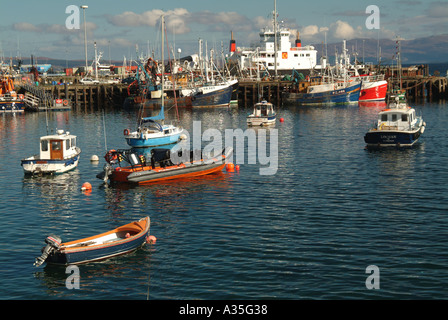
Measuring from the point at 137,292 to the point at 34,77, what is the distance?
13055cm

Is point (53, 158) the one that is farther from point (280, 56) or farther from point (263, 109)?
point (280, 56)

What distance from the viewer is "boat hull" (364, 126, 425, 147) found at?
50.4m

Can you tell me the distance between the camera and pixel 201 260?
2327 cm

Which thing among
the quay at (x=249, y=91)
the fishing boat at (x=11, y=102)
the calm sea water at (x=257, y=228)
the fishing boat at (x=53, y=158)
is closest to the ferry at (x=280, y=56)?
the quay at (x=249, y=91)

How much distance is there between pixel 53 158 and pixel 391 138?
1187 inches

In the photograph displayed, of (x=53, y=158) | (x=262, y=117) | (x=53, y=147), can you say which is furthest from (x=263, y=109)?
(x=53, y=158)

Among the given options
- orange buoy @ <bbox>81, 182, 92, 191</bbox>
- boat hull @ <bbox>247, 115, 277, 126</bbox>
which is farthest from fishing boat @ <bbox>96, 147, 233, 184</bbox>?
boat hull @ <bbox>247, 115, 277, 126</bbox>

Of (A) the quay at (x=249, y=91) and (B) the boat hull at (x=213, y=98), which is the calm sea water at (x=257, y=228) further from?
(A) the quay at (x=249, y=91)

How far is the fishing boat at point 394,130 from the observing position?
166 ft

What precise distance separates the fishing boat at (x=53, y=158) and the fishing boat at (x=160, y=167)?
15.3 ft

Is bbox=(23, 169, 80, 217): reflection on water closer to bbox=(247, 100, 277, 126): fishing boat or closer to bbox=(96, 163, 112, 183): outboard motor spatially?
bbox=(96, 163, 112, 183): outboard motor

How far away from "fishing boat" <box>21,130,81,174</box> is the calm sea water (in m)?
0.88
